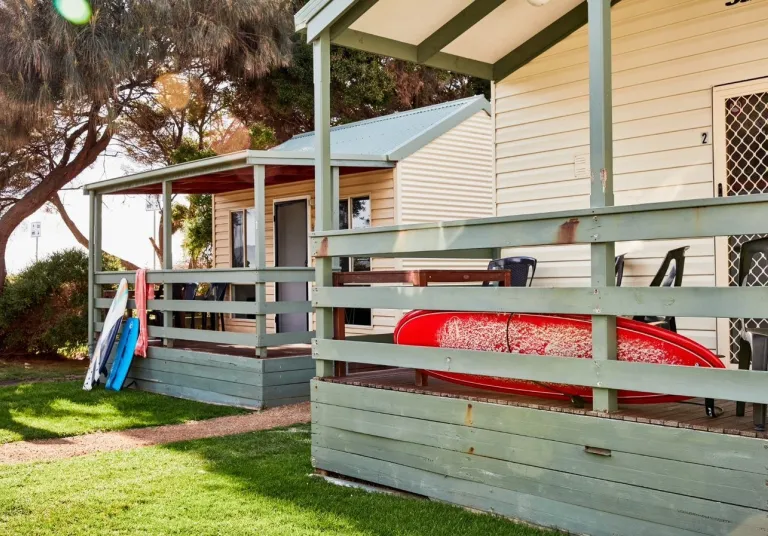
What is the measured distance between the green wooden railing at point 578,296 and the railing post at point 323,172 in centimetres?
12

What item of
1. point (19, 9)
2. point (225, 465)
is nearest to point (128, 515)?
point (225, 465)

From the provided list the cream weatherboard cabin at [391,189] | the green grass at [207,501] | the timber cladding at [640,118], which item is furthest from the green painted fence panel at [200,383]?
the timber cladding at [640,118]

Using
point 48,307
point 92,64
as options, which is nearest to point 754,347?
point 92,64

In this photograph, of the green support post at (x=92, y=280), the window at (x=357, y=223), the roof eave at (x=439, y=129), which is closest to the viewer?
the roof eave at (x=439, y=129)

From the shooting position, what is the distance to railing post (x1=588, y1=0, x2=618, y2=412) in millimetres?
3613

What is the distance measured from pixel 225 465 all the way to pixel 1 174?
39.9 ft

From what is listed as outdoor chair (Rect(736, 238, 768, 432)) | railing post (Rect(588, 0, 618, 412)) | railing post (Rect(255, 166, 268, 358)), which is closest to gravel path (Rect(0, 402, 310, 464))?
railing post (Rect(255, 166, 268, 358))

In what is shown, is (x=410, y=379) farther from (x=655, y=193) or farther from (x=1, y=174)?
(x=1, y=174)

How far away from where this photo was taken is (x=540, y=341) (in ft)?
13.4

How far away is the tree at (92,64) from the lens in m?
12.6

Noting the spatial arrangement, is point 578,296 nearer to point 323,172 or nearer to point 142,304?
point 323,172

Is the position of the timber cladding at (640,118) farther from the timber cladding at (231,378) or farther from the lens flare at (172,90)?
the lens flare at (172,90)

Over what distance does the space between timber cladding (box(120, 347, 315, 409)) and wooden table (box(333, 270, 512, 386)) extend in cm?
296

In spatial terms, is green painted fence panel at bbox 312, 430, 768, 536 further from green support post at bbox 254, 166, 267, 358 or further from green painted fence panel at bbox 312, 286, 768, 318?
green support post at bbox 254, 166, 267, 358
